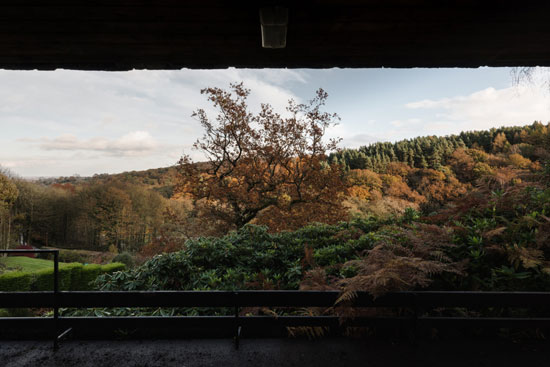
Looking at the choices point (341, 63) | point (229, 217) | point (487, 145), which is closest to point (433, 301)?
point (341, 63)

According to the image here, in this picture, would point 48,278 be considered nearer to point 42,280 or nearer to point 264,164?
→ point 42,280

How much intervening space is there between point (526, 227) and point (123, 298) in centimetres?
495

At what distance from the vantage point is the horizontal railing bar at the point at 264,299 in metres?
2.57

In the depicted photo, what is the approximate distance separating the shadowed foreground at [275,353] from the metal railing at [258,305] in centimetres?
15

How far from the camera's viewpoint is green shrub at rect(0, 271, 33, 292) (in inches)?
397

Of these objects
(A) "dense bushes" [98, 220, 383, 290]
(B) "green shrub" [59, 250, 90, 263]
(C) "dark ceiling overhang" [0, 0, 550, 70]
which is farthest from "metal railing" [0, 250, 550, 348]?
(B) "green shrub" [59, 250, 90, 263]

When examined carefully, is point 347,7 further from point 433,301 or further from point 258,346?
point 258,346

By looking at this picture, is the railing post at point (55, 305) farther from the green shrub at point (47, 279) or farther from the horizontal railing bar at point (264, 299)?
the green shrub at point (47, 279)

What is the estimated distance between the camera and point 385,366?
232 cm

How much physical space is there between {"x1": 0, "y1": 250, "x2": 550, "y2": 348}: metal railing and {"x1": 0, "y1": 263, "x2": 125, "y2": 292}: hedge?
26.3 feet

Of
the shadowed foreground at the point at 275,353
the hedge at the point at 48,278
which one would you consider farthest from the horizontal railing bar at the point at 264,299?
the hedge at the point at 48,278

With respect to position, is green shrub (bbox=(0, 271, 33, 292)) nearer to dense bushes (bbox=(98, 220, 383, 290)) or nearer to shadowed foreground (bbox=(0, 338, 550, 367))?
dense bushes (bbox=(98, 220, 383, 290))

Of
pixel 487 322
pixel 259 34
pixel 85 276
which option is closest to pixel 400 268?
pixel 487 322

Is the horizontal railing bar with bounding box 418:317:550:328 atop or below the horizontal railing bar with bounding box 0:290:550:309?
below
